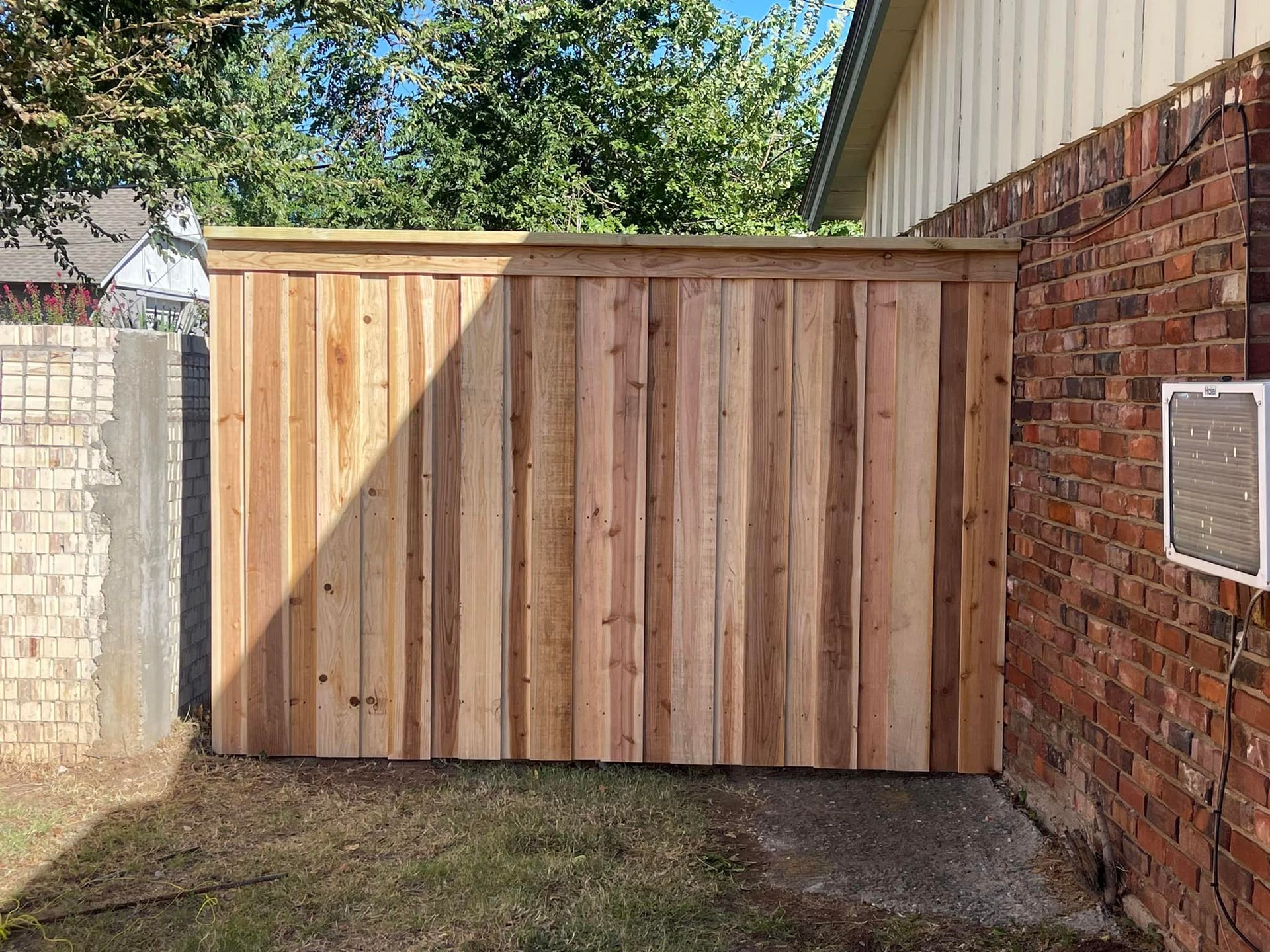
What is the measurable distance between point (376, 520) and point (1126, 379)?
8.98 ft

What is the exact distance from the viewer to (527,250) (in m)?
4.50

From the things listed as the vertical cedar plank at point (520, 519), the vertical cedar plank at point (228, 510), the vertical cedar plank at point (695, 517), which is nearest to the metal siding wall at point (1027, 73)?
the vertical cedar plank at point (695, 517)

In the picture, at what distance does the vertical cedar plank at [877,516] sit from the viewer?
4461mm

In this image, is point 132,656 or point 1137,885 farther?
point 132,656

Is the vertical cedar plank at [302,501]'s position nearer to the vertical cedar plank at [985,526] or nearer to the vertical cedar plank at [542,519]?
the vertical cedar plank at [542,519]

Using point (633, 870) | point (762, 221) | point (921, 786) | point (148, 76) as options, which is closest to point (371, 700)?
point (633, 870)

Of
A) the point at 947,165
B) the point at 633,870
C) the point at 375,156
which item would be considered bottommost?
the point at 633,870

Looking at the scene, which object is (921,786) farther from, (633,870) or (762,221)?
(762,221)

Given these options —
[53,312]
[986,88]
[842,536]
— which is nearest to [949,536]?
[842,536]

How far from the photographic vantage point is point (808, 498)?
4.51 metres

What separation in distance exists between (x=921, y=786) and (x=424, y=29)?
11.8 meters

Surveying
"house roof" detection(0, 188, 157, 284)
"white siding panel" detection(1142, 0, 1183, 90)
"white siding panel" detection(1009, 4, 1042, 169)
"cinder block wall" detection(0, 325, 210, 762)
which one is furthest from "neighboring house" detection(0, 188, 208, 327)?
"white siding panel" detection(1142, 0, 1183, 90)

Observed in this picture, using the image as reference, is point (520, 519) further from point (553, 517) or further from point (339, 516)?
point (339, 516)

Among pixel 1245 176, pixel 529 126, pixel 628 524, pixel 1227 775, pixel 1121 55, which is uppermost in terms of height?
pixel 529 126
